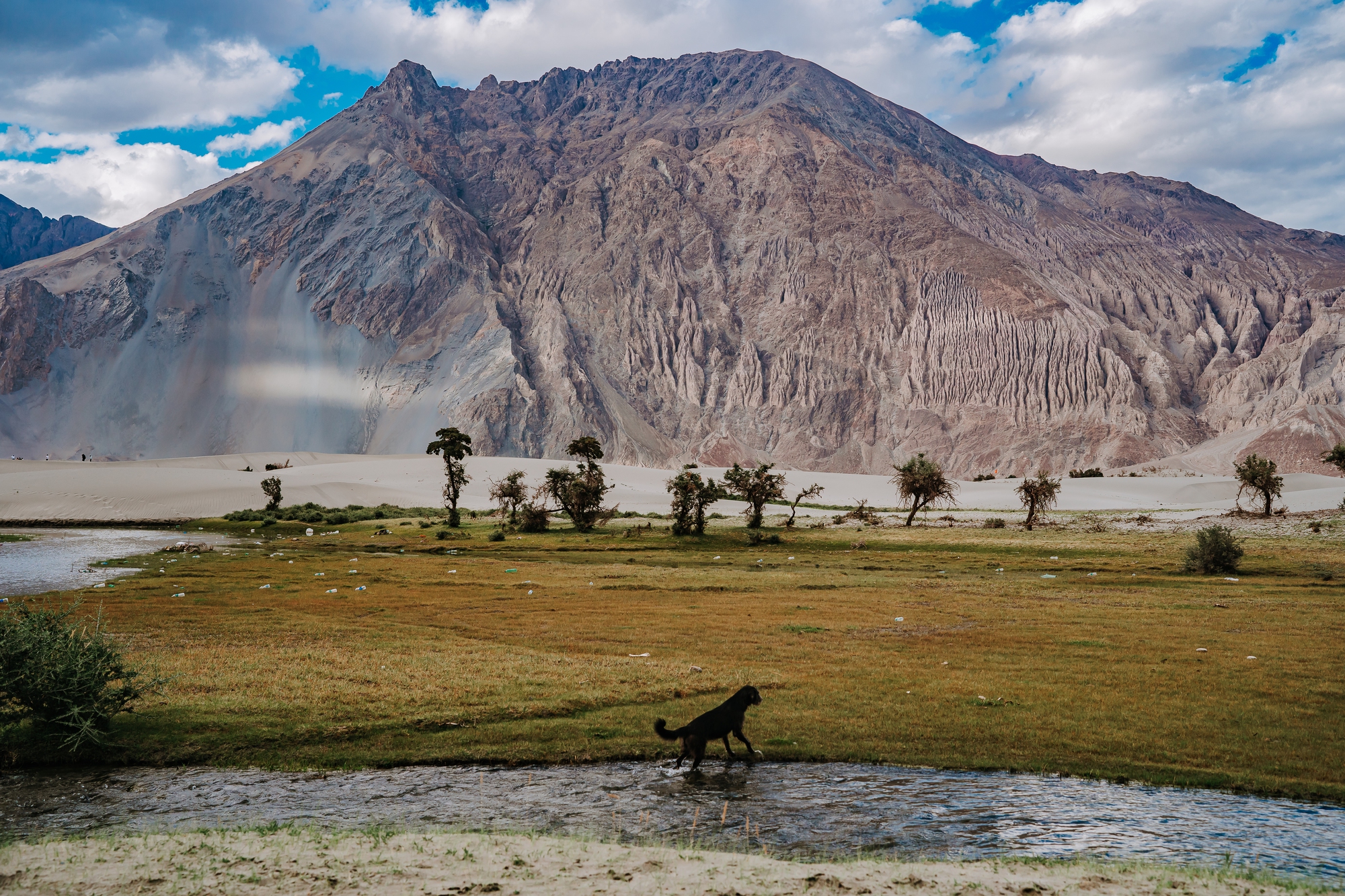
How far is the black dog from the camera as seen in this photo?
36.1 ft

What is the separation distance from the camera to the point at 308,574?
3472cm

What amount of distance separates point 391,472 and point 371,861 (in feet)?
310

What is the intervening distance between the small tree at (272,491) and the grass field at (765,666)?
39.4m

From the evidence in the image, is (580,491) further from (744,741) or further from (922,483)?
(744,741)

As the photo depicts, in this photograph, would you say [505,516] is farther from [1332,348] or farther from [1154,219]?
[1154,219]

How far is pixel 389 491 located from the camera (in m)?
89.2

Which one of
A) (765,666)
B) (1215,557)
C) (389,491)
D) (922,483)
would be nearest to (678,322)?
(389,491)

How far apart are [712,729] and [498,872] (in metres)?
4.19

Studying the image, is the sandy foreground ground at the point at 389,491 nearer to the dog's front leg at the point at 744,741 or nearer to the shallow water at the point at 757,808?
the dog's front leg at the point at 744,741

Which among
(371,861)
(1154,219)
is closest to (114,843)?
(371,861)

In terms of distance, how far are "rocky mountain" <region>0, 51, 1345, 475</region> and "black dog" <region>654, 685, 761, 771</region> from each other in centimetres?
12748

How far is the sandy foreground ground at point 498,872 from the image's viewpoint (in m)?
7.11

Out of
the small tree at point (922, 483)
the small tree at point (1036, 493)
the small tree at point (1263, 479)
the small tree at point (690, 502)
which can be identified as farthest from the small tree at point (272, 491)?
the small tree at point (1263, 479)

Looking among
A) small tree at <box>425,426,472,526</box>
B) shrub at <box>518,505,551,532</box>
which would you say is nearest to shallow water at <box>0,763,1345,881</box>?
shrub at <box>518,505,551,532</box>
